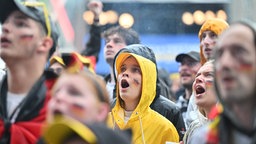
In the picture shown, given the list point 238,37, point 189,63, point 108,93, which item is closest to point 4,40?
point 108,93

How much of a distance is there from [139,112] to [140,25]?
13689 millimetres

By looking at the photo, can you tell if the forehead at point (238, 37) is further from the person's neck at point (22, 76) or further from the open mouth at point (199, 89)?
the open mouth at point (199, 89)

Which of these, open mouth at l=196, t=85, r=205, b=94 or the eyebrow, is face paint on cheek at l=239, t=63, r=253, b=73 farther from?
open mouth at l=196, t=85, r=205, b=94

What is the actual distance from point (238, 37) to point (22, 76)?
6.33ft

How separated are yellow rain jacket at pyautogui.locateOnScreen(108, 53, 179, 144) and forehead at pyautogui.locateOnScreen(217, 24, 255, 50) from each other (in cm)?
300

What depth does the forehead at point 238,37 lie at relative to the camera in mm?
5031

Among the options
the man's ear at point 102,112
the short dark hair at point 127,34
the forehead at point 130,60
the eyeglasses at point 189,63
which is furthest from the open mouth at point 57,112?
the eyeglasses at point 189,63

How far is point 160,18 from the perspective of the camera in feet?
74.3

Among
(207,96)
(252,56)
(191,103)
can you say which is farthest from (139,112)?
(252,56)

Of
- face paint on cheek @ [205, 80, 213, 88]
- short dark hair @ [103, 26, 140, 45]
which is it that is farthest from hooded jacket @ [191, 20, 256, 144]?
short dark hair @ [103, 26, 140, 45]

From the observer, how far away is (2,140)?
20.4 ft

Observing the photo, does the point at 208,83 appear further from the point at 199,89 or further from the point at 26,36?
the point at 26,36

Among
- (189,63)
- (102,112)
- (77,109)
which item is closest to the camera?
(77,109)

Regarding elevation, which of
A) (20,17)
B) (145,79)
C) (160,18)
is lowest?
(160,18)
